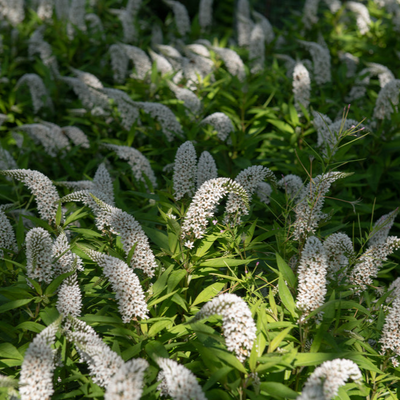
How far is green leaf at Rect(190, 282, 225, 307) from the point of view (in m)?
2.57

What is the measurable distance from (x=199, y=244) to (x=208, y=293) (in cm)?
35

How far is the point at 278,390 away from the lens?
1.91 meters

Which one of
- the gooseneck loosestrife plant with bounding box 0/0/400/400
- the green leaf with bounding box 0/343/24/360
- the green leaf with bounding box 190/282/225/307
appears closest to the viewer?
the gooseneck loosestrife plant with bounding box 0/0/400/400

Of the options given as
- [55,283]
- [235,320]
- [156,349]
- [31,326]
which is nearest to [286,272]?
[235,320]

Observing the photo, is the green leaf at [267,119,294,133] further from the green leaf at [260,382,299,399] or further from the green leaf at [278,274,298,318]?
the green leaf at [260,382,299,399]

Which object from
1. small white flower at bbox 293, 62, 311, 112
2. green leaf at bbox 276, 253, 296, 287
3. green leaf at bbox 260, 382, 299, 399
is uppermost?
small white flower at bbox 293, 62, 311, 112

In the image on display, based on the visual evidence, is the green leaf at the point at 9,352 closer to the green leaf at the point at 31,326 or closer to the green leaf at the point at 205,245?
the green leaf at the point at 31,326

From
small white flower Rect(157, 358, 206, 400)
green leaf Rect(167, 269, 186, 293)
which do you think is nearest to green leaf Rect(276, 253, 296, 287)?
green leaf Rect(167, 269, 186, 293)

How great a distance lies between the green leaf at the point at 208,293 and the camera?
2567 mm

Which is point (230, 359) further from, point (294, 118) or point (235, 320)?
point (294, 118)

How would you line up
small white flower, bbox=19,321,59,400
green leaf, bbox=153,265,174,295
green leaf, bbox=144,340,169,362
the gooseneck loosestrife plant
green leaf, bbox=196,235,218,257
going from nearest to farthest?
small white flower, bbox=19,321,59,400, the gooseneck loosestrife plant, green leaf, bbox=144,340,169,362, green leaf, bbox=153,265,174,295, green leaf, bbox=196,235,218,257

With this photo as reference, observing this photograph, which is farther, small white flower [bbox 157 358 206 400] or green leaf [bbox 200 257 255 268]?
green leaf [bbox 200 257 255 268]

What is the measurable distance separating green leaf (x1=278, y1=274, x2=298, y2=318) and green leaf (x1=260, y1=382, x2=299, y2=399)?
1.58ft

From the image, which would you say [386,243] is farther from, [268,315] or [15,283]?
[15,283]
